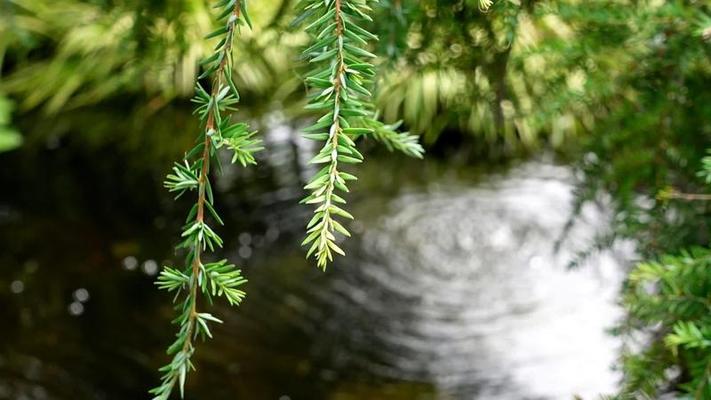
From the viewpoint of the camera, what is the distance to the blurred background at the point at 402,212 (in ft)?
4.09

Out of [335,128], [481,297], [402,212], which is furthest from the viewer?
[402,212]

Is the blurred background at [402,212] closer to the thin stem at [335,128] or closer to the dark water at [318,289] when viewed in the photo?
the dark water at [318,289]

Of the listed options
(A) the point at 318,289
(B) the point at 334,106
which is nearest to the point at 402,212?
(A) the point at 318,289

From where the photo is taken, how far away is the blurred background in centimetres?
125

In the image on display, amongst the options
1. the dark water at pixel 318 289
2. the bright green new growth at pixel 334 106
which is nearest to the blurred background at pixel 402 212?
the dark water at pixel 318 289

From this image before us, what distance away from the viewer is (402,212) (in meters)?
3.39

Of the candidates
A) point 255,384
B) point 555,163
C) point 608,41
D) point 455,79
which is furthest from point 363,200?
point 608,41

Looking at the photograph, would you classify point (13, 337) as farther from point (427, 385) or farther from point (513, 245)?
point (513, 245)

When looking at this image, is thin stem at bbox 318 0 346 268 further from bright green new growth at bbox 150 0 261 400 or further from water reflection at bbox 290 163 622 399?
water reflection at bbox 290 163 622 399

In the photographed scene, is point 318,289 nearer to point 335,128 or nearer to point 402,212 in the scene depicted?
point 402,212

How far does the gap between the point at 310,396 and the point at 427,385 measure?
40cm

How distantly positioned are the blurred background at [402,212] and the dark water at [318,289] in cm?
1

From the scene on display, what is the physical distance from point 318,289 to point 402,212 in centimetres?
73

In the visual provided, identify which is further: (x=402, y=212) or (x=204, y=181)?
(x=402, y=212)
